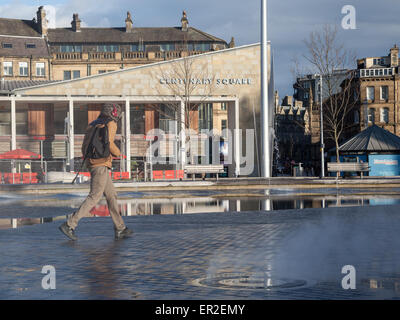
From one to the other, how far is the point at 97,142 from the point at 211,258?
295 centimetres

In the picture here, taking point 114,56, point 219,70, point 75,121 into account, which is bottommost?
point 75,121

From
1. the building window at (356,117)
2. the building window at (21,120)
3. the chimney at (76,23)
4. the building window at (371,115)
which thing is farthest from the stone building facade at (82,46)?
the building window at (21,120)

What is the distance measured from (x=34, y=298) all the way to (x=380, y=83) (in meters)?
79.9

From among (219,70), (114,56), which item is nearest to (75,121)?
(219,70)

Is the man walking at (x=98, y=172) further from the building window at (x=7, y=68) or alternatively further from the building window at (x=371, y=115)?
the building window at (x=7, y=68)

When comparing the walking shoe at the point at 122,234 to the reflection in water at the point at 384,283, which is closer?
the reflection in water at the point at 384,283

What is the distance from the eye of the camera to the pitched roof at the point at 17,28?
280 feet

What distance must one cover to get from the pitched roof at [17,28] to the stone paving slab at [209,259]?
77.4 m

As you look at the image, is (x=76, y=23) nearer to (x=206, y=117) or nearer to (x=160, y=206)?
(x=206, y=117)

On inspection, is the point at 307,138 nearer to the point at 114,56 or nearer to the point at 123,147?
the point at 114,56

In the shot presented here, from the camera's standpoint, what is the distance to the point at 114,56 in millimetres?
88312

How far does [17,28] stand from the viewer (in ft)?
282

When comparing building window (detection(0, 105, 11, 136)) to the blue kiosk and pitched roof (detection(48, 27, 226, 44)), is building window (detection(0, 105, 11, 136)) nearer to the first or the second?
the blue kiosk
